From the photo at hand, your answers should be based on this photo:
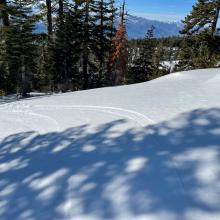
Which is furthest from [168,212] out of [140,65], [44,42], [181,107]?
[140,65]

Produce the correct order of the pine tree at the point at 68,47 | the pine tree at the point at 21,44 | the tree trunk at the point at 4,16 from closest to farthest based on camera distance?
the pine tree at the point at 21,44
the tree trunk at the point at 4,16
the pine tree at the point at 68,47

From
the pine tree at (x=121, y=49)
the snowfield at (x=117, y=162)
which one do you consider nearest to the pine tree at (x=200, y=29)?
the pine tree at (x=121, y=49)

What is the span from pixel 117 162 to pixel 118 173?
0.94 ft

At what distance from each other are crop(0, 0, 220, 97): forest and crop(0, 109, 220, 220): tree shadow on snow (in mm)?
14224

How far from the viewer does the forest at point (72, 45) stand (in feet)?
66.5

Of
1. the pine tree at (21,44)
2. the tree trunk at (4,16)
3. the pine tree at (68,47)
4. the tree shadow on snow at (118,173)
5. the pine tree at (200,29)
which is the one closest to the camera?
the tree shadow on snow at (118,173)

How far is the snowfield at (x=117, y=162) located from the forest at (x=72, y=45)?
1322 cm

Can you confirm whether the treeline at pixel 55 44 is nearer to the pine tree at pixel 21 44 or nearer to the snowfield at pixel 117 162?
the pine tree at pixel 21 44

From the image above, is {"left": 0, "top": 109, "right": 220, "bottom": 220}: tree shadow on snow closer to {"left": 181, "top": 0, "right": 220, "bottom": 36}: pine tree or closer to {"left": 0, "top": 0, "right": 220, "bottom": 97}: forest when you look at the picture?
{"left": 0, "top": 0, "right": 220, "bottom": 97}: forest

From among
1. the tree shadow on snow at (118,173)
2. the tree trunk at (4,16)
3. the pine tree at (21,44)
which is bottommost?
the tree shadow on snow at (118,173)

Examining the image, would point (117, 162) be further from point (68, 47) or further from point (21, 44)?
point (68, 47)

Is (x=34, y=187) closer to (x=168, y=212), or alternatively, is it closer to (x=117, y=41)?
(x=168, y=212)

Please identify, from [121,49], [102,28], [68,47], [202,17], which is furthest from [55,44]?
[202,17]

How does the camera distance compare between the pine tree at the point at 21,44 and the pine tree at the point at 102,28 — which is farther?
the pine tree at the point at 102,28
